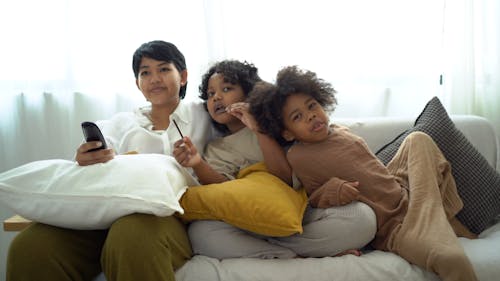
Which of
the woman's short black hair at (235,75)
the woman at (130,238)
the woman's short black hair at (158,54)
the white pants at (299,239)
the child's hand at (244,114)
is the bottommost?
the white pants at (299,239)

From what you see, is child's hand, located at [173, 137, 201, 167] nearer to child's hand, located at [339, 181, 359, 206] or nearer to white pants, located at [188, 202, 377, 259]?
white pants, located at [188, 202, 377, 259]

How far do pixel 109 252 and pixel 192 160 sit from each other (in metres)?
0.41

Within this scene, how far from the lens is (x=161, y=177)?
1145 millimetres

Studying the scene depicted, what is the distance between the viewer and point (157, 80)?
1562mm

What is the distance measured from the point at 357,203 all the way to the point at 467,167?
1.58 feet

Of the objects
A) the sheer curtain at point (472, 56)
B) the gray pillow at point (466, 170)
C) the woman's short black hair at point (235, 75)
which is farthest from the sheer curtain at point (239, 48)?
the gray pillow at point (466, 170)

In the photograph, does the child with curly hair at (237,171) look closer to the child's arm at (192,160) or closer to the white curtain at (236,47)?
the child's arm at (192,160)

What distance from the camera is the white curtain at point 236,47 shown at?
1.89 m

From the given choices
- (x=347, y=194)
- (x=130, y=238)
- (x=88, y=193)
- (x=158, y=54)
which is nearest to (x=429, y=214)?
(x=347, y=194)

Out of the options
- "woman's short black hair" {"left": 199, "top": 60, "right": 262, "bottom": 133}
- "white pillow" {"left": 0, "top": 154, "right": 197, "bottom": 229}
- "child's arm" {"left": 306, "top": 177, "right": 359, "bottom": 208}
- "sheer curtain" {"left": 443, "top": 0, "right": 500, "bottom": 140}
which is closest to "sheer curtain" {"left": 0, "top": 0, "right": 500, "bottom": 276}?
"sheer curtain" {"left": 443, "top": 0, "right": 500, "bottom": 140}

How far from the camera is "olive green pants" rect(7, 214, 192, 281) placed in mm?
1033

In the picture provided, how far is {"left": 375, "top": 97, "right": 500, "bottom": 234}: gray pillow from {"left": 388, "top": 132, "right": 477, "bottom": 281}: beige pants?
0.06m

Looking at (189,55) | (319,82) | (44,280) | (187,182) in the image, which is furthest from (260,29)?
(44,280)

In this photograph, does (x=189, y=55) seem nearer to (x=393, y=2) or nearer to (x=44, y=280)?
(x=393, y=2)
